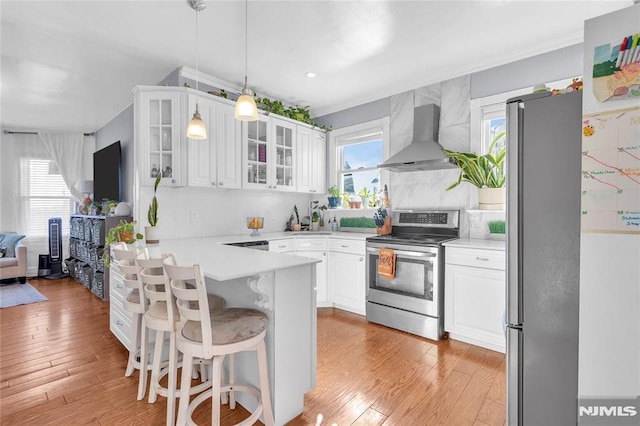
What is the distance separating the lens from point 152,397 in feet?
6.61

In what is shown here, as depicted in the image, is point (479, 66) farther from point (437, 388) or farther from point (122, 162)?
point (122, 162)

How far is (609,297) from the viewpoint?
1036 millimetres

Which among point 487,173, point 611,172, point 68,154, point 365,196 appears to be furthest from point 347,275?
point 68,154

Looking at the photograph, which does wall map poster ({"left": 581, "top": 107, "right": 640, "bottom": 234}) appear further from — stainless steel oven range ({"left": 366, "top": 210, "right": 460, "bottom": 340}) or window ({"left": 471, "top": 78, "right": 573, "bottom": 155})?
window ({"left": 471, "top": 78, "right": 573, "bottom": 155})

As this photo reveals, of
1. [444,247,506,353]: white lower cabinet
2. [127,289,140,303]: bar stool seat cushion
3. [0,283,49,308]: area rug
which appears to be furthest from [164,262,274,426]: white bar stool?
[0,283,49,308]: area rug

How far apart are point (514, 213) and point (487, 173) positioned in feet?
7.09

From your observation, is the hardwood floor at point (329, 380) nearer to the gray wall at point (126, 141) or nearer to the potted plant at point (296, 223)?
the potted plant at point (296, 223)

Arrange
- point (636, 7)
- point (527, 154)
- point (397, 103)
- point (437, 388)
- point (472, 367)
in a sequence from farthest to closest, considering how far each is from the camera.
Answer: point (397, 103), point (472, 367), point (437, 388), point (527, 154), point (636, 7)

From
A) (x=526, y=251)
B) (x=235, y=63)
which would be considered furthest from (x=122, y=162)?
(x=526, y=251)

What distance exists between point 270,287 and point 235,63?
256cm

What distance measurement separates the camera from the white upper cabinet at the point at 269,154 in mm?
3826

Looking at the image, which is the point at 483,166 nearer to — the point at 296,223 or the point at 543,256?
the point at 543,256

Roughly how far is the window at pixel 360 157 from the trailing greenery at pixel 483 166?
103cm

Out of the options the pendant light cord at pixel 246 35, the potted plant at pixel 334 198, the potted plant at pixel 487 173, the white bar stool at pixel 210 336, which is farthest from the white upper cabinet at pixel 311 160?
the white bar stool at pixel 210 336
